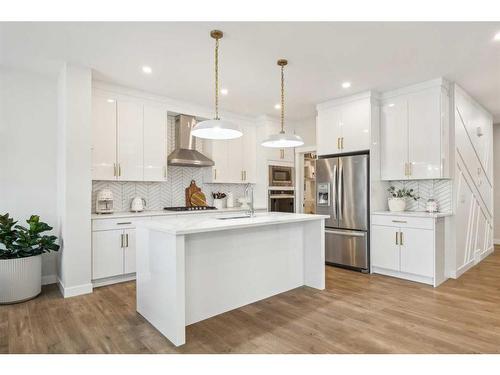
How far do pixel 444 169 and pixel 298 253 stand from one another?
2273 millimetres

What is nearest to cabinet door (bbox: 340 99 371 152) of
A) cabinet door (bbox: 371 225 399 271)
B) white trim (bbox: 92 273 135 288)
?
cabinet door (bbox: 371 225 399 271)

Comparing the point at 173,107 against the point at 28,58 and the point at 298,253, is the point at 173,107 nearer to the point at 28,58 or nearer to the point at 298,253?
the point at 28,58

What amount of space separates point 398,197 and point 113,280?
412 centimetres

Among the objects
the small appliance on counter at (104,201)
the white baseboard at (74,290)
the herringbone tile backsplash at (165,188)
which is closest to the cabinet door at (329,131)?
the herringbone tile backsplash at (165,188)

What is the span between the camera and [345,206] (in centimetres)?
455

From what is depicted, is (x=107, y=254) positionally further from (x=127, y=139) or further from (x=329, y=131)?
(x=329, y=131)

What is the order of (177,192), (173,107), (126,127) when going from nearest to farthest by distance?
(126,127) < (173,107) < (177,192)

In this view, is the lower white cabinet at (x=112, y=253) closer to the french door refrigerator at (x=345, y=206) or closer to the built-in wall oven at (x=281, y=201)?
the built-in wall oven at (x=281, y=201)

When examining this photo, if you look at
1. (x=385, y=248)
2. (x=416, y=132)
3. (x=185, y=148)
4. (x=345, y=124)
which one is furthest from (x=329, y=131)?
(x=185, y=148)
